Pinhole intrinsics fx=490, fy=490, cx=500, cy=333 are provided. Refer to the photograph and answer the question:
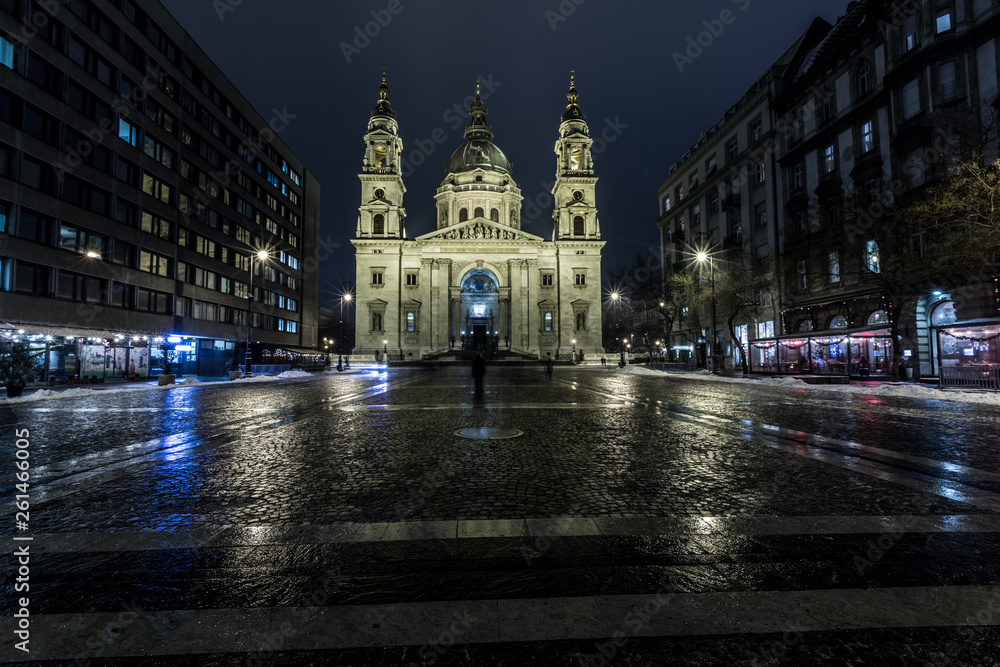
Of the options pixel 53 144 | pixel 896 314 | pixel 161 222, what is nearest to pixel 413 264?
pixel 161 222

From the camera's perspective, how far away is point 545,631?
2.32 meters

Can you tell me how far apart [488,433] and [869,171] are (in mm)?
28820

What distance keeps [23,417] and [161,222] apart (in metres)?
29.6

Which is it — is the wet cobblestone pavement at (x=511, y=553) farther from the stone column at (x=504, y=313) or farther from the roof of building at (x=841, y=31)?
the stone column at (x=504, y=313)

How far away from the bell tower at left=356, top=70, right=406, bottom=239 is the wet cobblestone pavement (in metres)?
59.9

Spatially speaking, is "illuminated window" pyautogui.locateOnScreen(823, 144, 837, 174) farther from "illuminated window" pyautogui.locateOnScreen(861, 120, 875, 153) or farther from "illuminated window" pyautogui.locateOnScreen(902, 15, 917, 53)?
"illuminated window" pyautogui.locateOnScreen(902, 15, 917, 53)

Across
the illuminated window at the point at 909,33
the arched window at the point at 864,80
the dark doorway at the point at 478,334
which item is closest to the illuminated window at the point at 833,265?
the arched window at the point at 864,80

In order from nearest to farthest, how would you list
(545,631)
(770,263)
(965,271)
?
1. (545,631)
2. (965,271)
3. (770,263)

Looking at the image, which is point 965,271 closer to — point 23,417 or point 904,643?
point 904,643

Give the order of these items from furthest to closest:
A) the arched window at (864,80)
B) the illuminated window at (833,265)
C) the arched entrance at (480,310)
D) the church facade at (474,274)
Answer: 1. the arched entrance at (480,310)
2. the church facade at (474,274)
3. the illuminated window at (833,265)
4. the arched window at (864,80)

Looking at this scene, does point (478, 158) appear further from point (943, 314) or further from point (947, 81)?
point (943, 314)

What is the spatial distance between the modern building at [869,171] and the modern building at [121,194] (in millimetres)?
32893

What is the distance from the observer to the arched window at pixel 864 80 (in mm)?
27641

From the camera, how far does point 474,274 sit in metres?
66.8
